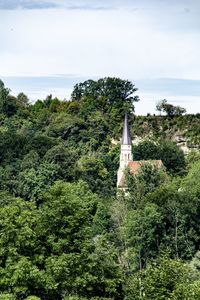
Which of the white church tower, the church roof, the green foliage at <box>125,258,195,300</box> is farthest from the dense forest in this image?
the white church tower

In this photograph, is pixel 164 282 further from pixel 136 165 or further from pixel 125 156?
pixel 125 156

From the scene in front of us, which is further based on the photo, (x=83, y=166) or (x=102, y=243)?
(x=83, y=166)

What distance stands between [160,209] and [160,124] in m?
31.7

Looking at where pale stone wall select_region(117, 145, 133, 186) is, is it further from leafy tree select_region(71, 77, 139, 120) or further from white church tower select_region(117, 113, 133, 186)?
leafy tree select_region(71, 77, 139, 120)

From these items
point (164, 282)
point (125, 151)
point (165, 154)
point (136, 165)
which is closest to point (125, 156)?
point (125, 151)

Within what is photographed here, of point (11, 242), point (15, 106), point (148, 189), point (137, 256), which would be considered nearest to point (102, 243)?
point (11, 242)

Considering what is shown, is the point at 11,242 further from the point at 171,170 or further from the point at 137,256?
the point at 171,170

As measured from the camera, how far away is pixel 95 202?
172 ft

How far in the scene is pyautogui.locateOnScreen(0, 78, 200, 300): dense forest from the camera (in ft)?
69.5

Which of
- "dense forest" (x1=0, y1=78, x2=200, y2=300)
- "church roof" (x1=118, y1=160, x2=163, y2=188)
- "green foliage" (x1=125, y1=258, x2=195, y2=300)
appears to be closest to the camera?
"green foliage" (x1=125, y1=258, x2=195, y2=300)

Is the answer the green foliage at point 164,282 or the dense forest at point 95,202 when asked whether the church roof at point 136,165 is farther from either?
the green foliage at point 164,282

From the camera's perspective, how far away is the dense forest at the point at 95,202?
69.5ft

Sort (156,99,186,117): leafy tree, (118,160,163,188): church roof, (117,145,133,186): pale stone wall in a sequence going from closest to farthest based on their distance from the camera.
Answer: (118,160,163,188): church roof < (117,145,133,186): pale stone wall < (156,99,186,117): leafy tree

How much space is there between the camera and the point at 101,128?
74500 millimetres
